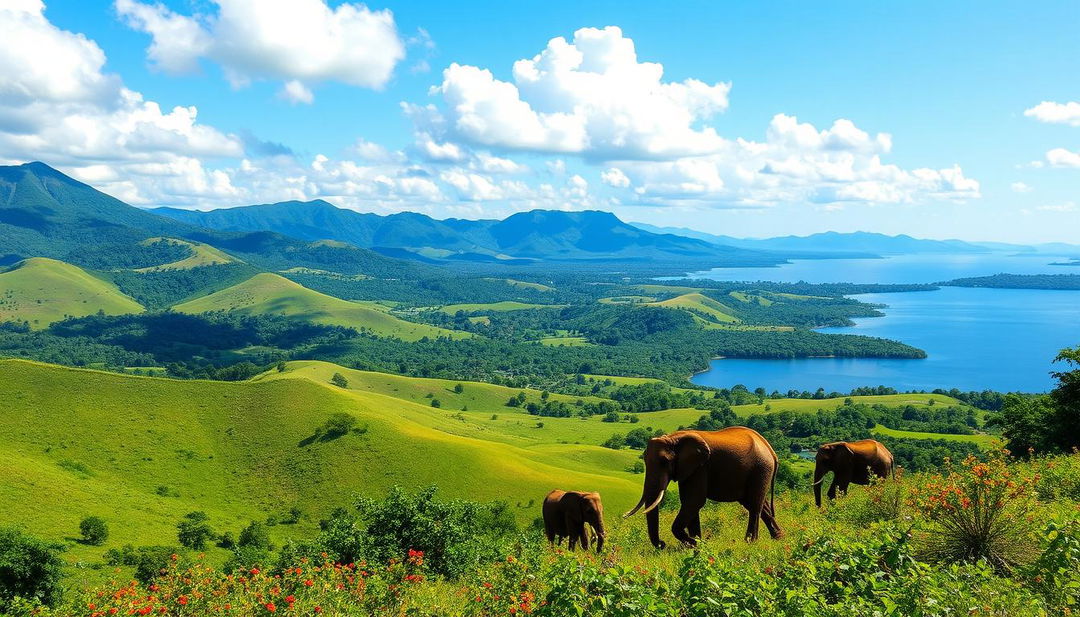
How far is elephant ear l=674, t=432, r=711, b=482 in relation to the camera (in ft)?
56.4

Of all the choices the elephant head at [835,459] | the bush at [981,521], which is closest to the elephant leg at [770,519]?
the bush at [981,521]

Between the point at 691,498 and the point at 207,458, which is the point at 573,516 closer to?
the point at 691,498

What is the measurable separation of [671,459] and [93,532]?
63015mm

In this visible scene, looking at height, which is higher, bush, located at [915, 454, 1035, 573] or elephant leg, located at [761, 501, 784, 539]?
bush, located at [915, 454, 1035, 573]

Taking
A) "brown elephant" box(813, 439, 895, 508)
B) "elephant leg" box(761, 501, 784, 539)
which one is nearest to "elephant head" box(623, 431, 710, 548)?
"elephant leg" box(761, 501, 784, 539)

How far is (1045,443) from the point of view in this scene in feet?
141

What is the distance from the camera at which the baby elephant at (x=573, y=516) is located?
29.5 meters

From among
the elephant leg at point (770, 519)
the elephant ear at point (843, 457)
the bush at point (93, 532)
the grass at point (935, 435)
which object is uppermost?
the elephant leg at point (770, 519)

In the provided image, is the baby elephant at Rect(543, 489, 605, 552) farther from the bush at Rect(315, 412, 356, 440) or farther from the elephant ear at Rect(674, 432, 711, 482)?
the bush at Rect(315, 412, 356, 440)

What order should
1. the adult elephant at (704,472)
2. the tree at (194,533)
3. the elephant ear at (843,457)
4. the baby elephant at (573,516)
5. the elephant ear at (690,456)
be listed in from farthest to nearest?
the tree at (194,533) → the elephant ear at (843,457) → the baby elephant at (573,516) → the elephant ear at (690,456) → the adult elephant at (704,472)

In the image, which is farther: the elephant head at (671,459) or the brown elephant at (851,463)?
the brown elephant at (851,463)

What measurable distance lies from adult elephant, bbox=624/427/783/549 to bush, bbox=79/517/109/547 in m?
61.4

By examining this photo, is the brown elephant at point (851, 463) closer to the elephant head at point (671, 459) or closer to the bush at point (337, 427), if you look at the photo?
the elephant head at point (671, 459)

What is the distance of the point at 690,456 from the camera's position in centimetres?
1722
